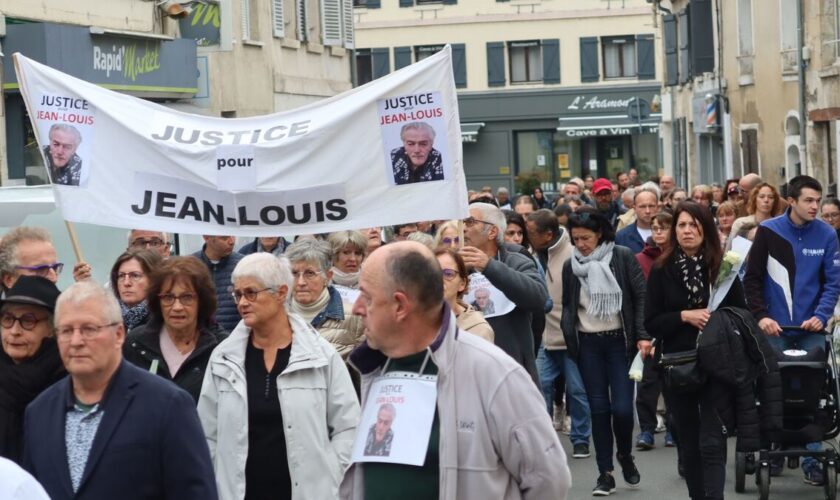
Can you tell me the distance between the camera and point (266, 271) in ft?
23.6

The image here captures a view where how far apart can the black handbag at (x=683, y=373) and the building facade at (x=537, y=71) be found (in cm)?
5213

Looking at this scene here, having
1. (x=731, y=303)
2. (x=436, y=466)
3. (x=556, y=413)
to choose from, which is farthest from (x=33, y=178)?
(x=436, y=466)

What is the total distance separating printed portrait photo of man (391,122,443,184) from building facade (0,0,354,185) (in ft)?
35.3

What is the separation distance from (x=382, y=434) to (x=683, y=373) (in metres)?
4.49

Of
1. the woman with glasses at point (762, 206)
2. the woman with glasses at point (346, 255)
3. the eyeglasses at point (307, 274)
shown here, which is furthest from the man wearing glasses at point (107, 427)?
the woman with glasses at point (762, 206)

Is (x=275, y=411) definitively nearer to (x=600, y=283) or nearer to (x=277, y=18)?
(x=600, y=283)

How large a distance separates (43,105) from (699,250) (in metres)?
3.64

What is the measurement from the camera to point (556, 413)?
14516 mm

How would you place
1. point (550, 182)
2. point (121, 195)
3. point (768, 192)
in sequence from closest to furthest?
point (121, 195)
point (768, 192)
point (550, 182)

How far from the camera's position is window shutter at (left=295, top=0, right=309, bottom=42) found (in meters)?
33.0

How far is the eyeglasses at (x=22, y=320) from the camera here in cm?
655

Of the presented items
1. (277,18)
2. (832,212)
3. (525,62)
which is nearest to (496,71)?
(525,62)

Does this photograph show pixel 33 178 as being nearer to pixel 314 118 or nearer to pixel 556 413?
pixel 556 413

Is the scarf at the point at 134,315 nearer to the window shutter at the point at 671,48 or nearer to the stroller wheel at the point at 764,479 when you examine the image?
the stroller wheel at the point at 764,479
